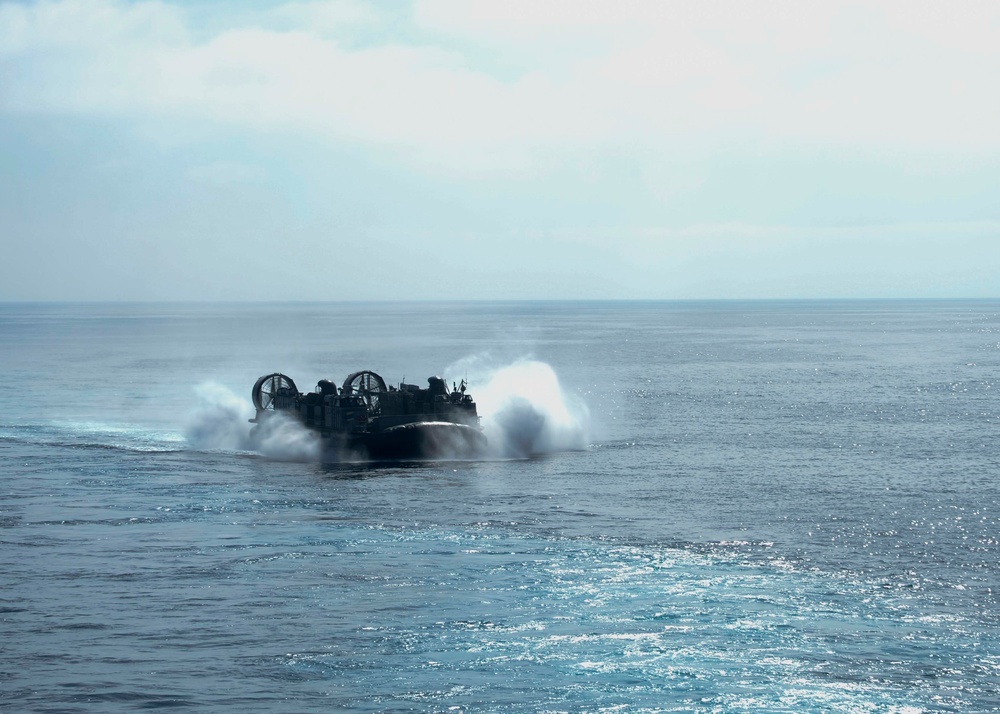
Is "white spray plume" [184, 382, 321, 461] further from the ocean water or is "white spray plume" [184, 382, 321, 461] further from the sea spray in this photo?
the ocean water

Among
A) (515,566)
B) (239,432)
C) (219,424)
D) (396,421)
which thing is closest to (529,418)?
(396,421)

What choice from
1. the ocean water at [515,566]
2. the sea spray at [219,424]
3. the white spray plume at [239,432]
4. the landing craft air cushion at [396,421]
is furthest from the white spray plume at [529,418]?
the sea spray at [219,424]

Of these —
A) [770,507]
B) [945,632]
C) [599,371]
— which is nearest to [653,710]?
[945,632]

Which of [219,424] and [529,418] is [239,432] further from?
[529,418]

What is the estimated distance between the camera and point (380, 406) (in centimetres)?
6100

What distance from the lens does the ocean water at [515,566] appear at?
83.6ft

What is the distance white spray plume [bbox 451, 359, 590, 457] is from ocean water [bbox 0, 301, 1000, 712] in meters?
0.23

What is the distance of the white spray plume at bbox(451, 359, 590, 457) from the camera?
63.5 m

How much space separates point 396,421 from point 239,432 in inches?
565

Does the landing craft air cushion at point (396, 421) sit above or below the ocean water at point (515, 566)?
above

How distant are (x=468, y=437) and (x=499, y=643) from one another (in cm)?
3247

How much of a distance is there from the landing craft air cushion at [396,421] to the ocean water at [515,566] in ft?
5.10

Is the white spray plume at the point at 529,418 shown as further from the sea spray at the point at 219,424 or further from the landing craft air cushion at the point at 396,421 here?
the sea spray at the point at 219,424

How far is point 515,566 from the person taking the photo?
115 ft
